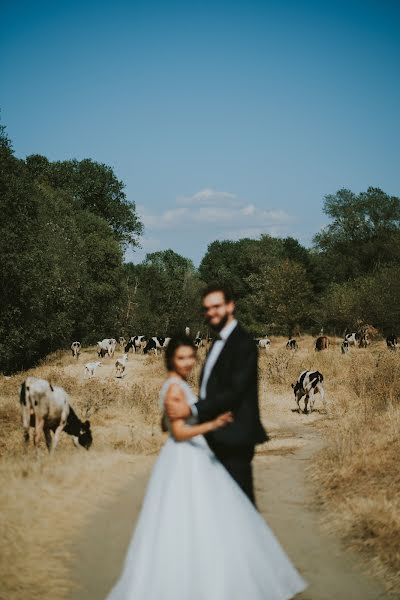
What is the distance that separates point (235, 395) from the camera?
386 cm

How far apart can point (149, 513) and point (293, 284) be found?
1972 inches

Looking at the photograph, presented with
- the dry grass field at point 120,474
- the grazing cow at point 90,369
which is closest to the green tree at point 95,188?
the grazing cow at point 90,369

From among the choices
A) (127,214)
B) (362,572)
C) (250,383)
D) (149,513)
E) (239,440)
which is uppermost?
(127,214)

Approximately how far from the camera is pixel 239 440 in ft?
13.0

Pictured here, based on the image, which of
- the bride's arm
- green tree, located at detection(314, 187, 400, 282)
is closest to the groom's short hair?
the bride's arm

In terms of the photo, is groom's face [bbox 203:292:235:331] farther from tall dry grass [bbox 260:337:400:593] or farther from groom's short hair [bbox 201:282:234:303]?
tall dry grass [bbox 260:337:400:593]

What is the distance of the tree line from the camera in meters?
26.2

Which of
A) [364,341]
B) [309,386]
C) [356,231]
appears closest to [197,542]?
[309,386]

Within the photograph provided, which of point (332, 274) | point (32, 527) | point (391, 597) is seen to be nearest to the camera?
point (391, 597)

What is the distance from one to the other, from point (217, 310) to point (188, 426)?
95cm

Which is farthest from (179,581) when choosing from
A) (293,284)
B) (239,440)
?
(293,284)

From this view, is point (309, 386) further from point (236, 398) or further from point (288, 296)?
point (288, 296)

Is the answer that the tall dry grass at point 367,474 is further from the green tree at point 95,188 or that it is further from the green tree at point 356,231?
the green tree at point 356,231

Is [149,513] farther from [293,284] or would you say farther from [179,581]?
[293,284]
